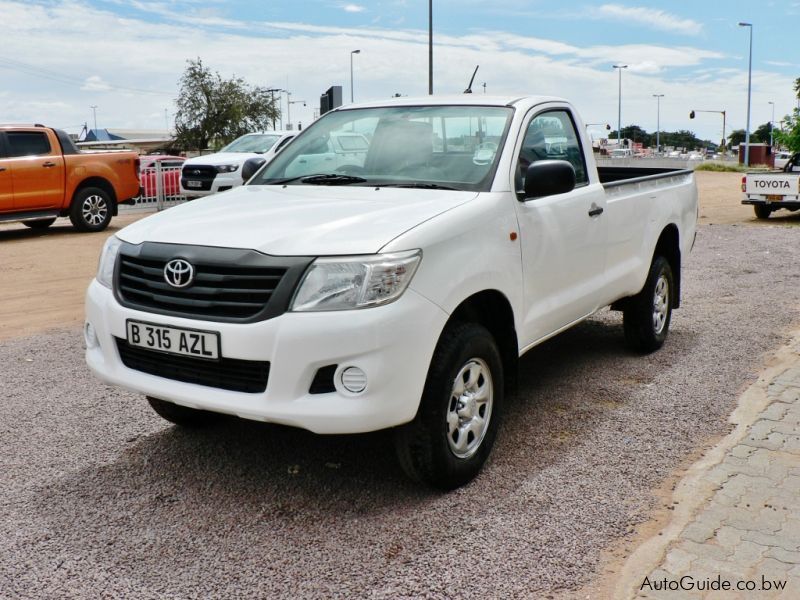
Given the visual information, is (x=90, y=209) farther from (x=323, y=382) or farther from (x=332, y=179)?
(x=323, y=382)

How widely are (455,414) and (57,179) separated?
12674 mm

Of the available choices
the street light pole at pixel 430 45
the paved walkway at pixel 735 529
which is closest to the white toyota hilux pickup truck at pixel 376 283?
the paved walkway at pixel 735 529

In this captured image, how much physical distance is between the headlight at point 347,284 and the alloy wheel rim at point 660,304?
3.49 meters

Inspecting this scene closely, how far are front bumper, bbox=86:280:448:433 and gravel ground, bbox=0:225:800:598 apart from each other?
516mm

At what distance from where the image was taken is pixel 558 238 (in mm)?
4762

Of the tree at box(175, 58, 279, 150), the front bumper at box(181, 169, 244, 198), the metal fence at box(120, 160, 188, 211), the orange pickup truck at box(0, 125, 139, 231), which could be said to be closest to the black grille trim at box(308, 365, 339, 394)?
the orange pickup truck at box(0, 125, 139, 231)

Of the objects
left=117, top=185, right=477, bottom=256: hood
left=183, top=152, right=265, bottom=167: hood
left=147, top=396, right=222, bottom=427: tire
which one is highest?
left=183, top=152, right=265, bottom=167: hood

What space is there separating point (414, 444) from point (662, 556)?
3.57 feet

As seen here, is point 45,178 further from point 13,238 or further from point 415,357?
point 415,357

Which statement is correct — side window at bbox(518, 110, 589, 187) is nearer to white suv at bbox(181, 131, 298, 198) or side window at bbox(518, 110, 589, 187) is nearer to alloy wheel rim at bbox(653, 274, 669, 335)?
alloy wheel rim at bbox(653, 274, 669, 335)

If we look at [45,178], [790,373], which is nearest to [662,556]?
[790,373]

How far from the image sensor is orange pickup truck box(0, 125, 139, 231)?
14117mm

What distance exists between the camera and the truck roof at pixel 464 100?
490cm

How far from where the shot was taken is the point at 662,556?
332 cm
